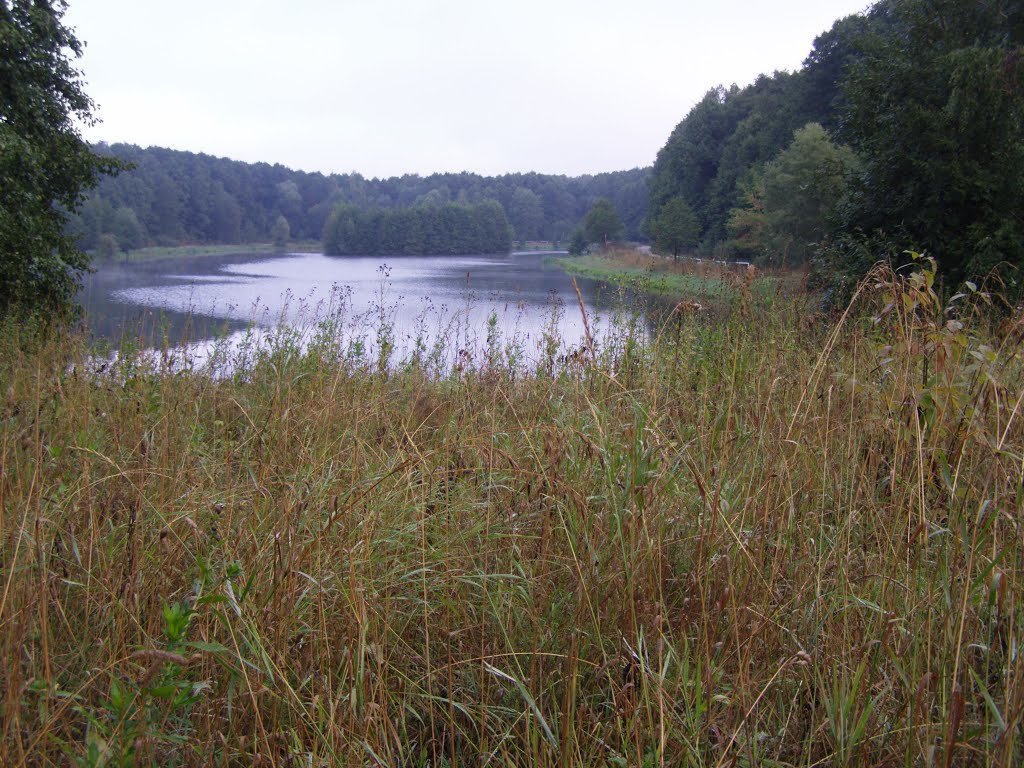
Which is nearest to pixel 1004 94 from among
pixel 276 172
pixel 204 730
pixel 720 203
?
pixel 204 730

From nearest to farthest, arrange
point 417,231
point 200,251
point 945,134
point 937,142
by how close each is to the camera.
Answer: point 937,142 → point 945,134 → point 200,251 → point 417,231

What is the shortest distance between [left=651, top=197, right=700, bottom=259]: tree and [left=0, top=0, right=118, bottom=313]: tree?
120 feet

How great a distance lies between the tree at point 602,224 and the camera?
6009cm

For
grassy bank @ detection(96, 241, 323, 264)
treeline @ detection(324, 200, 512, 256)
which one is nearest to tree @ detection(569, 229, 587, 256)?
treeline @ detection(324, 200, 512, 256)

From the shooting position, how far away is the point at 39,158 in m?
8.26

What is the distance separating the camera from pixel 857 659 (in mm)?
1430

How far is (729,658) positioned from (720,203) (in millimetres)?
48251

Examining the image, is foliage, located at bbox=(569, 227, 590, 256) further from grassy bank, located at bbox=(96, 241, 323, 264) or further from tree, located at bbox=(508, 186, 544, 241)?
tree, located at bbox=(508, 186, 544, 241)

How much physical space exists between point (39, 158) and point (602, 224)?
2147 inches

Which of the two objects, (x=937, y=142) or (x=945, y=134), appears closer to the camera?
(x=937, y=142)

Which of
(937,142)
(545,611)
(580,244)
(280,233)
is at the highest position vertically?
(280,233)

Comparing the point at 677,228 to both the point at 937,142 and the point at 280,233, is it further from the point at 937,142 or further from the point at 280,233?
the point at 280,233

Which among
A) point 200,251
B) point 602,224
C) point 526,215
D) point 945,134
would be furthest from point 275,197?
point 945,134

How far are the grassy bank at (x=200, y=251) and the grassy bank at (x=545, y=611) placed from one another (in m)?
40.4
